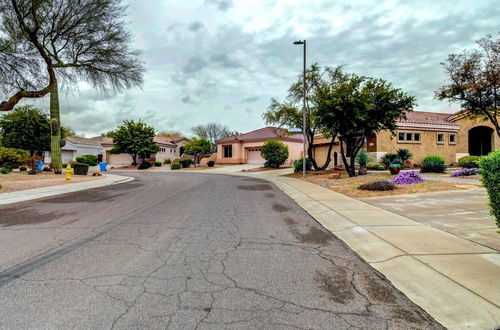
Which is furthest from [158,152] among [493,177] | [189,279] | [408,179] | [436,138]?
[493,177]

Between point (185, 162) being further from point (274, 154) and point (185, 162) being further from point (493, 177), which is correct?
point (493, 177)

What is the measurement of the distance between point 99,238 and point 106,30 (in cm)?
2020

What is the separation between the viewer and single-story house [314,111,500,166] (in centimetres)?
2633

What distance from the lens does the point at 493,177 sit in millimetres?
4215

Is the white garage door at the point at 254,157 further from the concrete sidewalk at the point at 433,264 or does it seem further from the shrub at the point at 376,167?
the concrete sidewalk at the point at 433,264

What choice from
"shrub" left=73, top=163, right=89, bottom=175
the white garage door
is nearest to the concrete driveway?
"shrub" left=73, top=163, right=89, bottom=175

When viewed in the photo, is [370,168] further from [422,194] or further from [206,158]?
[206,158]

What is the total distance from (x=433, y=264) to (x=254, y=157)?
133 feet

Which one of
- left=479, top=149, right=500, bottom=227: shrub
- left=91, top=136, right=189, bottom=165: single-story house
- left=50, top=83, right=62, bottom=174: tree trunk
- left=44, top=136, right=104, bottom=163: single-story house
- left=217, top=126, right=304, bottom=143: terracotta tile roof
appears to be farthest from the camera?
left=44, top=136, right=104, bottom=163: single-story house

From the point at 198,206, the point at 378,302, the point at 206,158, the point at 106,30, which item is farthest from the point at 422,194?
the point at 206,158

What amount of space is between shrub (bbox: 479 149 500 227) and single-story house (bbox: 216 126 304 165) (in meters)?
37.3

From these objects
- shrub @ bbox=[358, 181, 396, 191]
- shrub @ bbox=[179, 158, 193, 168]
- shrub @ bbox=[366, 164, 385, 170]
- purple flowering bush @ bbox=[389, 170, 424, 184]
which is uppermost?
shrub @ bbox=[179, 158, 193, 168]

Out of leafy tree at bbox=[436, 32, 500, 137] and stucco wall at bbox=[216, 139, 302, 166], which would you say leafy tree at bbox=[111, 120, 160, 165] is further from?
leafy tree at bbox=[436, 32, 500, 137]

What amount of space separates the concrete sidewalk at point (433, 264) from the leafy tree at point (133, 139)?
4154 centimetres
